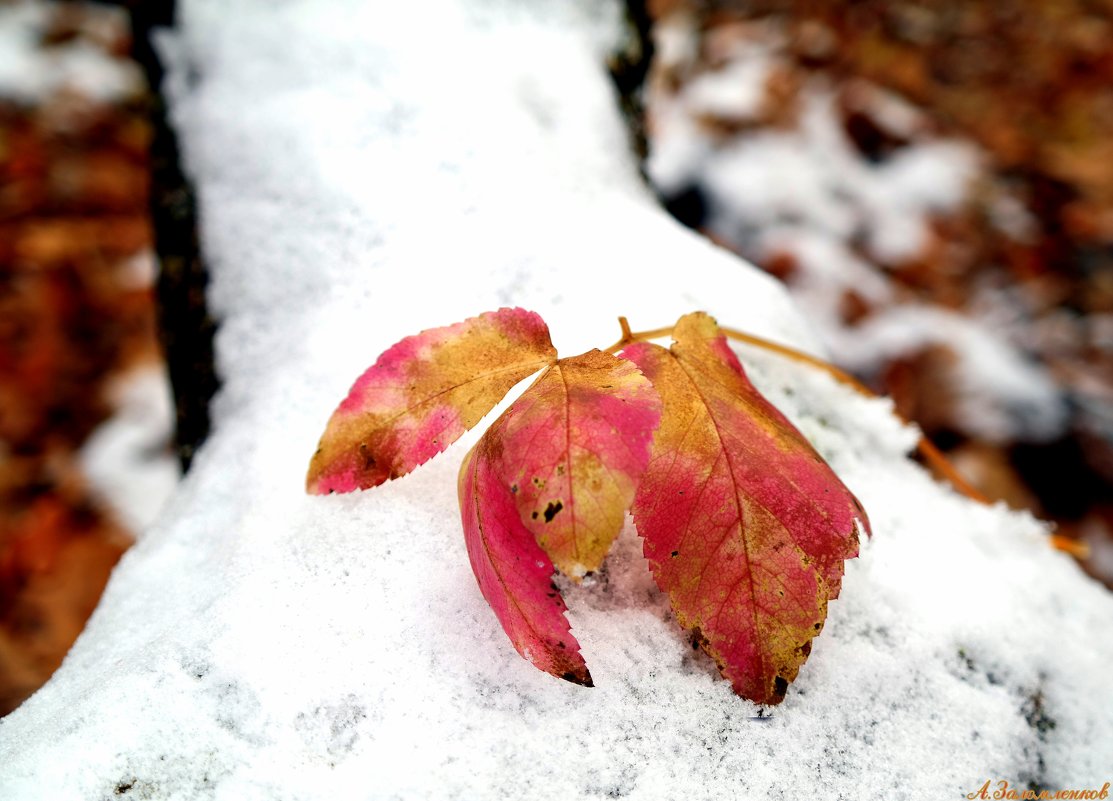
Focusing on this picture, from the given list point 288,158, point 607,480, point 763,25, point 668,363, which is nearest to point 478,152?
point 288,158

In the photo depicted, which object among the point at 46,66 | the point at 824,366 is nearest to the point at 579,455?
the point at 824,366

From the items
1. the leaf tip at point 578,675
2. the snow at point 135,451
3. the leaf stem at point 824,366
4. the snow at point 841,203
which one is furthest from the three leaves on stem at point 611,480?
the snow at point 135,451

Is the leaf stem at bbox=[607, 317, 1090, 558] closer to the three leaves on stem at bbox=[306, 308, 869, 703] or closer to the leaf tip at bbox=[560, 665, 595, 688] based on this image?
the three leaves on stem at bbox=[306, 308, 869, 703]

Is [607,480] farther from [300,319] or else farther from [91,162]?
[91,162]

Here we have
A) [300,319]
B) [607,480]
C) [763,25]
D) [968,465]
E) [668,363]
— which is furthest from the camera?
[763,25]

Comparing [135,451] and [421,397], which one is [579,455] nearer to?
[421,397]

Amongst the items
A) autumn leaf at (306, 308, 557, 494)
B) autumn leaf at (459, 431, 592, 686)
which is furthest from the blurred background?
autumn leaf at (459, 431, 592, 686)
